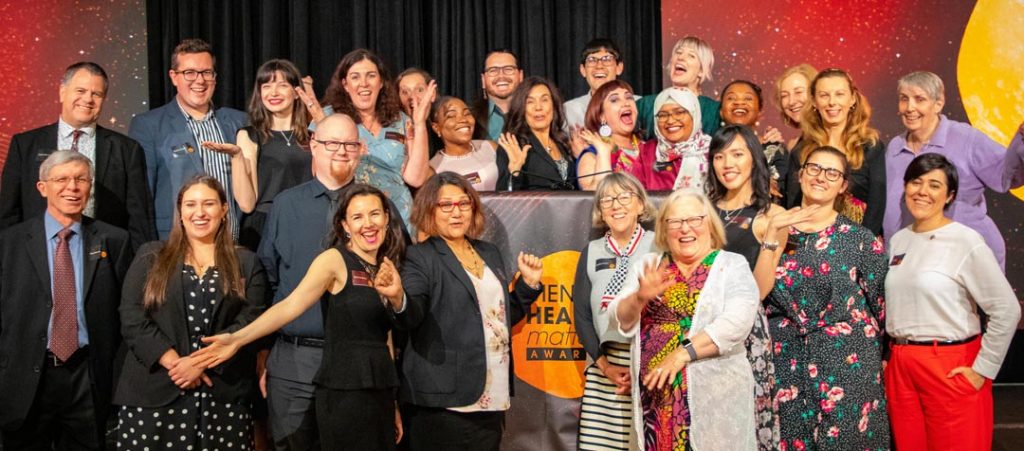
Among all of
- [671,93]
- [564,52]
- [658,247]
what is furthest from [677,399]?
[564,52]

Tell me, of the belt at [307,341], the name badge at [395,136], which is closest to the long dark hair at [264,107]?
the name badge at [395,136]

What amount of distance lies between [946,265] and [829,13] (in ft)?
9.09

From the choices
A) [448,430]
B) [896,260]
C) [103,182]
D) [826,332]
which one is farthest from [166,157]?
[896,260]

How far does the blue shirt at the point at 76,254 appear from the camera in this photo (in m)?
4.23

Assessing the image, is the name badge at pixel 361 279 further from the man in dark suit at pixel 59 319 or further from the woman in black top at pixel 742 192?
the woman in black top at pixel 742 192

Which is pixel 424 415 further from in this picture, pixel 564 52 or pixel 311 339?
pixel 564 52

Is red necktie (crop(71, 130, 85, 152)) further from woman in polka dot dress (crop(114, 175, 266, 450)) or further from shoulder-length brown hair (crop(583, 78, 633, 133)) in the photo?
shoulder-length brown hair (crop(583, 78, 633, 133))

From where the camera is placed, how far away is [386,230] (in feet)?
13.1

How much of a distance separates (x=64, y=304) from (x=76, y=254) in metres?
0.21

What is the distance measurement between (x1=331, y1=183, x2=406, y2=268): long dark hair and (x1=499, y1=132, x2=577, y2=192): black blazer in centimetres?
91

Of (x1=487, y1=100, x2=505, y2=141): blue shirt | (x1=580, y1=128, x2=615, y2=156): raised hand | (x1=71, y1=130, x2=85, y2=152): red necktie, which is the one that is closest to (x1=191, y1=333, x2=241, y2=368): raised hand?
(x1=71, y1=130, x2=85, y2=152): red necktie

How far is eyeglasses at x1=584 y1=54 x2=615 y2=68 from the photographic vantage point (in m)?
5.54

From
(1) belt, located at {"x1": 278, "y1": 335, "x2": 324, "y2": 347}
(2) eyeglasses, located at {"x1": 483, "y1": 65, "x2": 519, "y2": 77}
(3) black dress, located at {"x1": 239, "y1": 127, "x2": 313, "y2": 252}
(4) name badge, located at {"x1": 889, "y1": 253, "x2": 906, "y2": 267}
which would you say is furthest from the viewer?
(2) eyeglasses, located at {"x1": 483, "y1": 65, "x2": 519, "y2": 77}

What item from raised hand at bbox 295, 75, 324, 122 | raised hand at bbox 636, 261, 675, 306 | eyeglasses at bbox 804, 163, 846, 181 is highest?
raised hand at bbox 295, 75, 324, 122
